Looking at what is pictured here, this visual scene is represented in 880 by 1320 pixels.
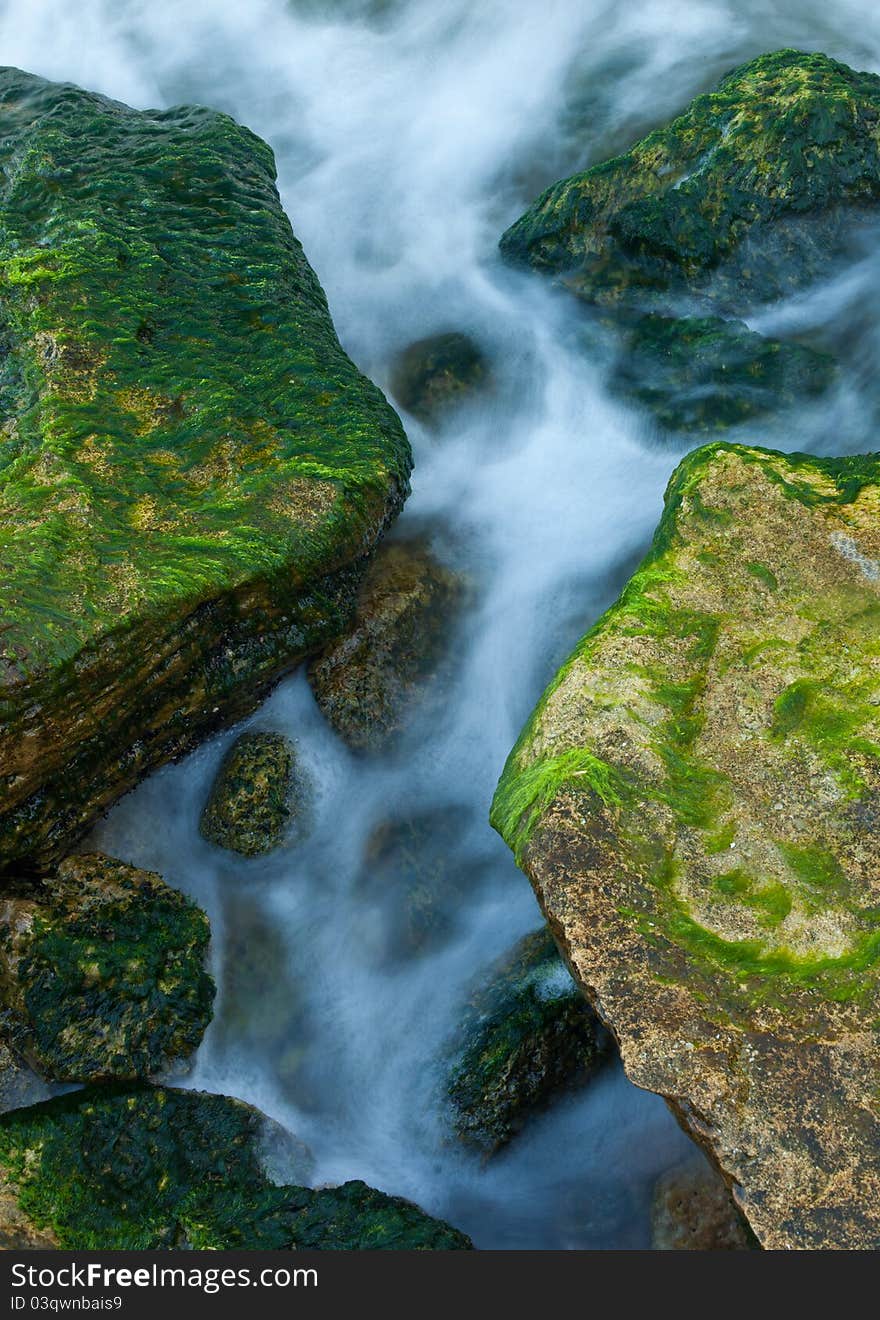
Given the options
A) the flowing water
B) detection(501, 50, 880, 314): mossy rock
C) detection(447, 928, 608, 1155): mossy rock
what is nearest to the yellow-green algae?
detection(447, 928, 608, 1155): mossy rock

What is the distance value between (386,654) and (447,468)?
1780 millimetres

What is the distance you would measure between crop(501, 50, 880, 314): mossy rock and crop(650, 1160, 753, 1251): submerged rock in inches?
220

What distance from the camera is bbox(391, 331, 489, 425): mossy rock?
25.8 ft

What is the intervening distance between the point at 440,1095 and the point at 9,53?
10647mm

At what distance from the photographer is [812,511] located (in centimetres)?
541

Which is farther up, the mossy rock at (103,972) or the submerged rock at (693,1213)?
the mossy rock at (103,972)

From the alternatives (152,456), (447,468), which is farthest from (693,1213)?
(447,468)

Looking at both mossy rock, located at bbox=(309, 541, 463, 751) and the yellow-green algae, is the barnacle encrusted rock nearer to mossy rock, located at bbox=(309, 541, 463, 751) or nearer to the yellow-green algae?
→ the yellow-green algae

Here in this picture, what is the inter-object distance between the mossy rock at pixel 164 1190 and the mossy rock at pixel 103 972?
21cm

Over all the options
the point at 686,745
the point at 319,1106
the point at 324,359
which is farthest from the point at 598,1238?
the point at 324,359

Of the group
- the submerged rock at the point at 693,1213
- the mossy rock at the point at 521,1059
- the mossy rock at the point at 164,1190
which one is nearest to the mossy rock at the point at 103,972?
the mossy rock at the point at 164,1190

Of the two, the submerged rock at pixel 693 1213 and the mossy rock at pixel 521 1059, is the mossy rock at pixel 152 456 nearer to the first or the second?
the mossy rock at pixel 521 1059

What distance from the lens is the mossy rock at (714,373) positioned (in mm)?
7289

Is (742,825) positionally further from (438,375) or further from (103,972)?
(438,375)
